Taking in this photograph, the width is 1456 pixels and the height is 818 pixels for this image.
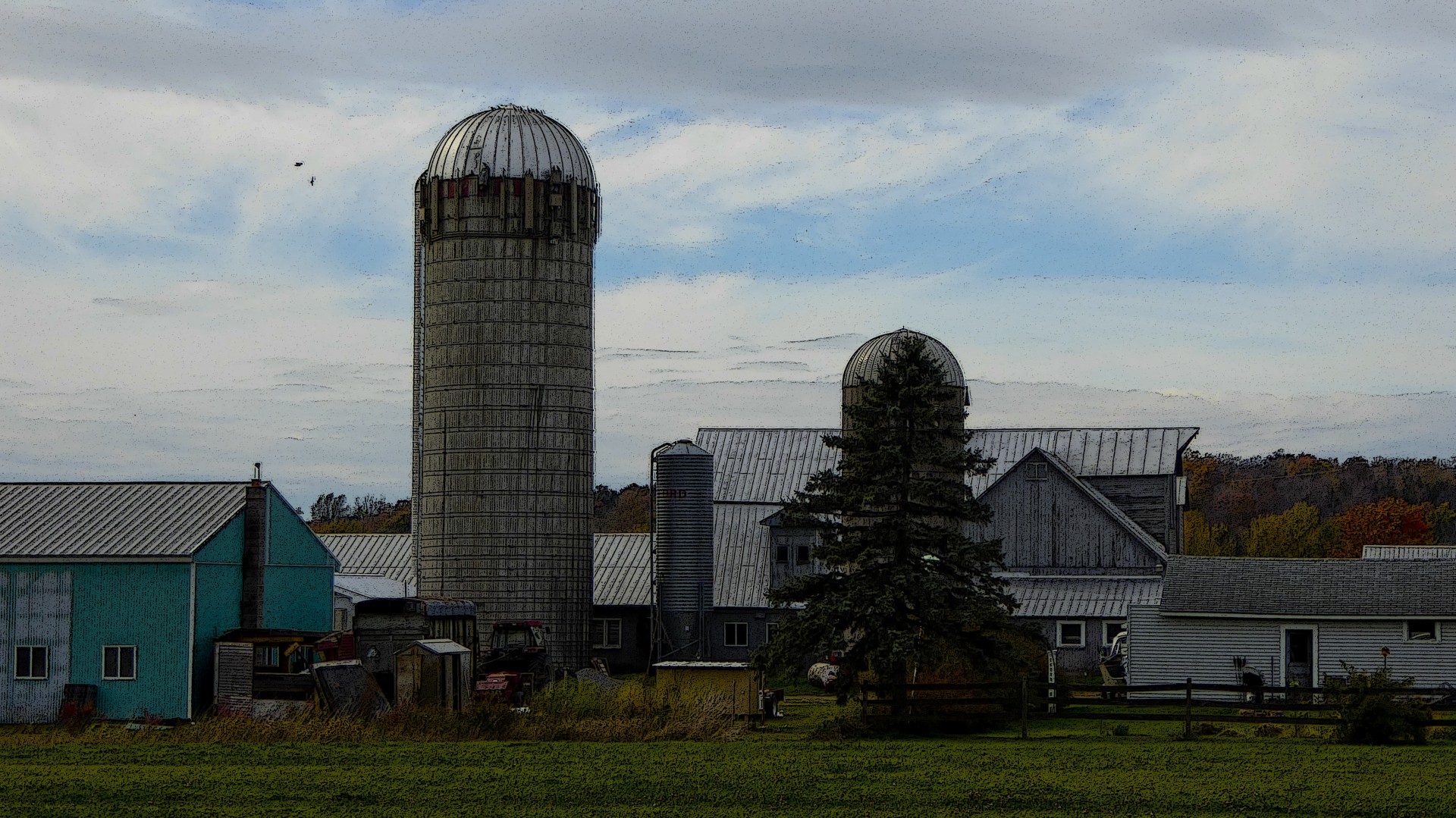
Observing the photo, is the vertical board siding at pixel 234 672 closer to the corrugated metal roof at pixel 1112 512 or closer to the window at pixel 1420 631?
the window at pixel 1420 631

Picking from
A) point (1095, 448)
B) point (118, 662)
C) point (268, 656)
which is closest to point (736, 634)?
point (1095, 448)

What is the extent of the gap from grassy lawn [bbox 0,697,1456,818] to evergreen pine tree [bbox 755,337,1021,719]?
93.6 inches

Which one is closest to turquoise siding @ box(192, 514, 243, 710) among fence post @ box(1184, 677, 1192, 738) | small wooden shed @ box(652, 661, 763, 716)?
small wooden shed @ box(652, 661, 763, 716)

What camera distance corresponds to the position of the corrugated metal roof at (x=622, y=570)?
5328cm

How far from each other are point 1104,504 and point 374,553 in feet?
80.7

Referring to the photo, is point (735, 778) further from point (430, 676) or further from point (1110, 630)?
point (1110, 630)

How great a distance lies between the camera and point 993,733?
32.0 metres

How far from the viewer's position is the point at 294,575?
40.2 m

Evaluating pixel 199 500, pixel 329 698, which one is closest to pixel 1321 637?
pixel 329 698

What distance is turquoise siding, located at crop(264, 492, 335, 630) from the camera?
38969mm

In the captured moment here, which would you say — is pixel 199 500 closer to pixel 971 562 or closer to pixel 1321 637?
pixel 971 562

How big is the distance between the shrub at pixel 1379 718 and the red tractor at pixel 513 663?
50.5 ft

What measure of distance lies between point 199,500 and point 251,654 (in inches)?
170

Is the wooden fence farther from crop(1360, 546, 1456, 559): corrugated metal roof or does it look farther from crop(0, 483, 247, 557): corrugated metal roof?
crop(1360, 546, 1456, 559): corrugated metal roof
